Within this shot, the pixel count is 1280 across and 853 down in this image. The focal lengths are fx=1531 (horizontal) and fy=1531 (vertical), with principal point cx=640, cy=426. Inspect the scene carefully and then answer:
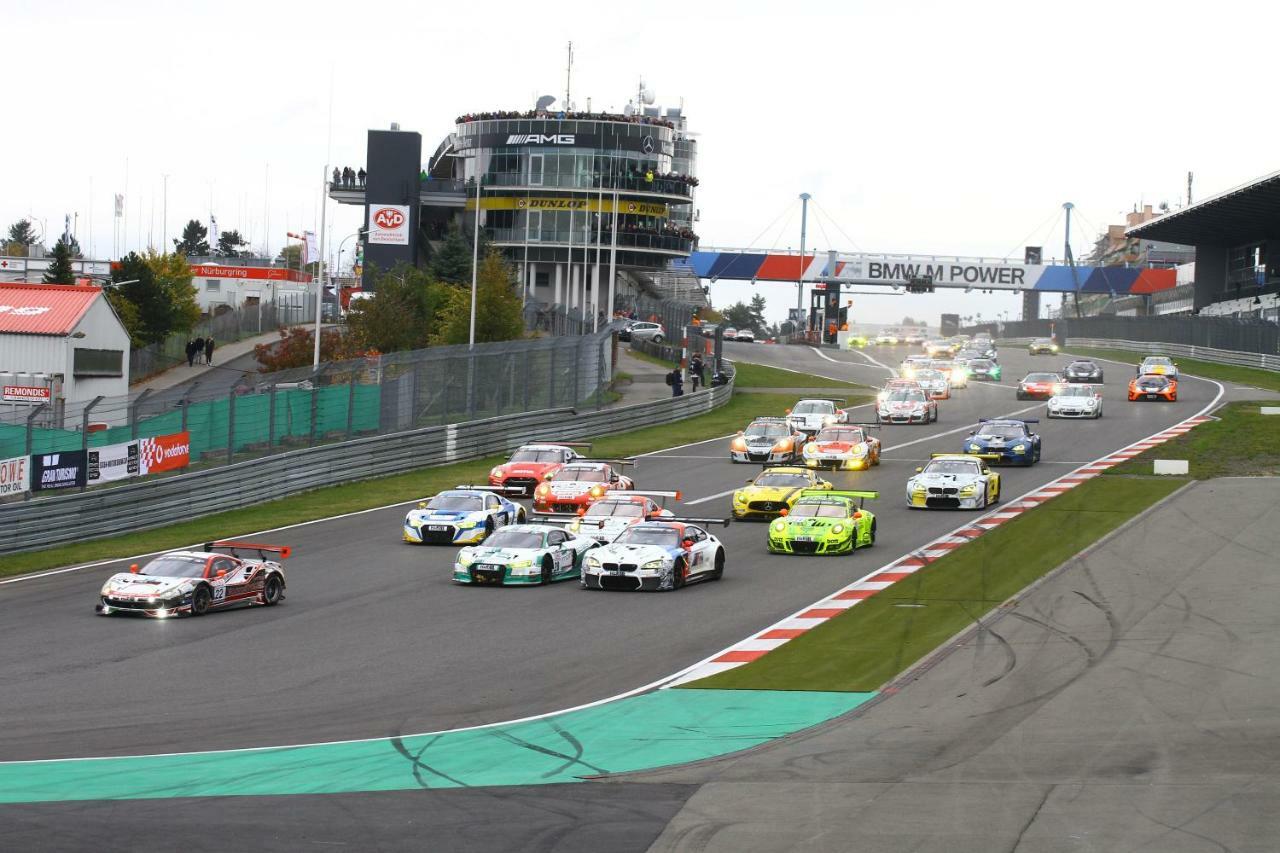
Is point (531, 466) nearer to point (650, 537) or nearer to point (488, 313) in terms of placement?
point (650, 537)

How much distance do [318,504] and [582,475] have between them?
6242 mm

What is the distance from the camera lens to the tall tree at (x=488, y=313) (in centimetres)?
6372

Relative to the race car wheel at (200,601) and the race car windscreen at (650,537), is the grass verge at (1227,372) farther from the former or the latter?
the race car wheel at (200,601)

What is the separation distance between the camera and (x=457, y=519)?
29359 millimetres

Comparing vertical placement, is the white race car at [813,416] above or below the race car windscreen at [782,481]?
above

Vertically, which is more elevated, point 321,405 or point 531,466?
point 321,405

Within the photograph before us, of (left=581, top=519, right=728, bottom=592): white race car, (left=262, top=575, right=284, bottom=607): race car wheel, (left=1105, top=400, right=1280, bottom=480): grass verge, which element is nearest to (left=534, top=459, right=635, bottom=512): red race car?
(left=581, top=519, right=728, bottom=592): white race car

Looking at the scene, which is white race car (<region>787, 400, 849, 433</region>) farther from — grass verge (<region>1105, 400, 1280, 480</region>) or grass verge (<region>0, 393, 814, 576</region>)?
grass verge (<region>1105, 400, 1280, 480</region>)

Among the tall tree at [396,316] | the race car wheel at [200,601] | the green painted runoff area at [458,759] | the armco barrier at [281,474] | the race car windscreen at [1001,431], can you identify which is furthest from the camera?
the tall tree at [396,316]

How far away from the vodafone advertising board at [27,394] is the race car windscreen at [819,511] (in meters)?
28.1

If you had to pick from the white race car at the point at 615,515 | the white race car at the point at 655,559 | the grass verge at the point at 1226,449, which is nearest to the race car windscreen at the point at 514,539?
the white race car at the point at 655,559

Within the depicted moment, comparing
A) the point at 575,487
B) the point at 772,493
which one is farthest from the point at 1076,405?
the point at 575,487

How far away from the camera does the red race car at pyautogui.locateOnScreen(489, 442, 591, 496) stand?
3656 centimetres

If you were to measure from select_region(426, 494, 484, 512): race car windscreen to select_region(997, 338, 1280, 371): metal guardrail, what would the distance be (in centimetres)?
5496
